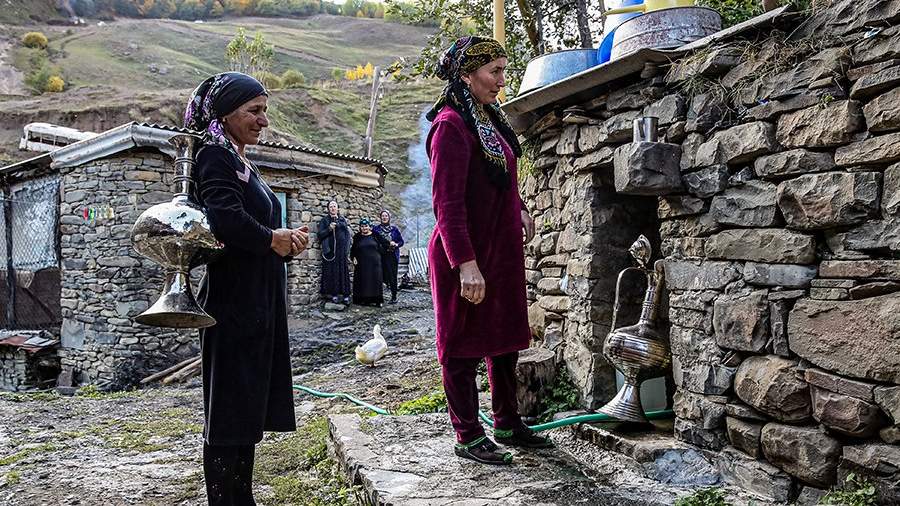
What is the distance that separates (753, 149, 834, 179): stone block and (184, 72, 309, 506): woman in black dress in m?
1.81

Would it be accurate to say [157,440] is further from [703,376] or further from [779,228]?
[779,228]

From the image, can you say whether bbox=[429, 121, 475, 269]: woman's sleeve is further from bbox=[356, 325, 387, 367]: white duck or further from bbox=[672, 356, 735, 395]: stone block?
bbox=[356, 325, 387, 367]: white duck

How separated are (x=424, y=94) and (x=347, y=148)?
8806 mm

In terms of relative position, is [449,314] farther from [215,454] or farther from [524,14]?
[524,14]

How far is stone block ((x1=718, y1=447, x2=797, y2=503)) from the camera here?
102 inches

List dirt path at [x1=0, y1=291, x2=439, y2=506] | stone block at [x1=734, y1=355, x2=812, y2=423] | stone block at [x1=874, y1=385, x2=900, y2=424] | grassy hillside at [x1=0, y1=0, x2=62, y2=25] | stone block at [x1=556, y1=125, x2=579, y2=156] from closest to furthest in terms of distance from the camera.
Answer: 1. stone block at [x1=874, y1=385, x2=900, y2=424]
2. stone block at [x1=734, y1=355, x2=812, y2=423]
3. dirt path at [x1=0, y1=291, x2=439, y2=506]
4. stone block at [x1=556, y1=125, x2=579, y2=156]
5. grassy hillside at [x1=0, y1=0, x2=62, y2=25]

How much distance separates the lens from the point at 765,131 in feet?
8.85

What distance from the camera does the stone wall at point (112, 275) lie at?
Answer: 10.1 m

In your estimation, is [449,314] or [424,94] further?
[424,94]

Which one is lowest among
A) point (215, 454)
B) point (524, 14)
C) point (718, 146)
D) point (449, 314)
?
point (215, 454)

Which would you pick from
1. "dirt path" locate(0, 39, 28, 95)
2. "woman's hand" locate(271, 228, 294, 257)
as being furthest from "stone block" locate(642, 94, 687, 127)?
"dirt path" locate(0, 39, 28, 95)

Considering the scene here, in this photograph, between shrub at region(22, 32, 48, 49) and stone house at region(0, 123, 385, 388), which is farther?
shrub at region(22, 32, 48, 49)

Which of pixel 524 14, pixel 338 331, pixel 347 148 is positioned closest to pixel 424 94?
pixel 347 148

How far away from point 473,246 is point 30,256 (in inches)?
439
